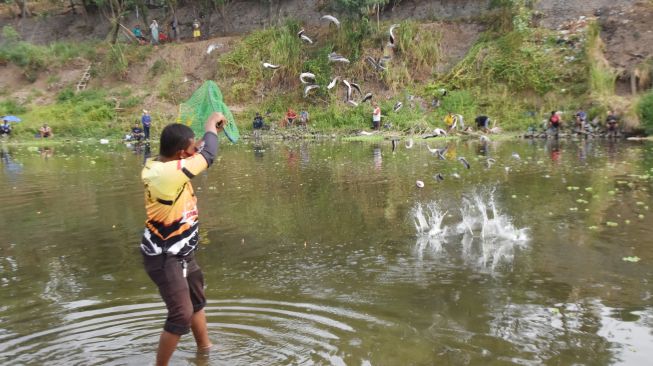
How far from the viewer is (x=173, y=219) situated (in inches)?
174

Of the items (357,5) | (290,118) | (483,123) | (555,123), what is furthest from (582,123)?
(290,118)

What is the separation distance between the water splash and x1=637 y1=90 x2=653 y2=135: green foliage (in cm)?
1523

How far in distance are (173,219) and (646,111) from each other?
22958mm

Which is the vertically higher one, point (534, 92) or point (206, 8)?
point (206, 8)

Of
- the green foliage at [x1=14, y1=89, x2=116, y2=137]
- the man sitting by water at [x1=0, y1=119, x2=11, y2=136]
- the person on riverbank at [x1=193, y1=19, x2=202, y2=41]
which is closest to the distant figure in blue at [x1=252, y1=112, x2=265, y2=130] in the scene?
the green foliage at [x1=14, y1=89, x2=116, y2=137]

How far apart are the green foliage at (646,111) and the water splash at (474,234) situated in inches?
599

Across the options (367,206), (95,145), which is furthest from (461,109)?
(367,206)

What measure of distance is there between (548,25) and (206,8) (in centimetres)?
2204

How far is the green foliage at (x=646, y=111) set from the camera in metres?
23.0

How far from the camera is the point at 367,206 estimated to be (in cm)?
1138

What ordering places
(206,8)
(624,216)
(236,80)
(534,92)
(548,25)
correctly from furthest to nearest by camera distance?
(206,8)
(236,80)
(548,25)
(534,92)
(624,216)

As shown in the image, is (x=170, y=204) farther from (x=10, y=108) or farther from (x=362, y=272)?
(x=10, y=108)

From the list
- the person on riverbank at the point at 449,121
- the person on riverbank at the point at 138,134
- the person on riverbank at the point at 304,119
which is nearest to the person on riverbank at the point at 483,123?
the person on riverbank at the point at 449,121

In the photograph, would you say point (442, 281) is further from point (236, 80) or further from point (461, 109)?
point (236, 80)
